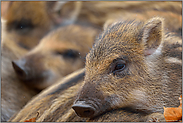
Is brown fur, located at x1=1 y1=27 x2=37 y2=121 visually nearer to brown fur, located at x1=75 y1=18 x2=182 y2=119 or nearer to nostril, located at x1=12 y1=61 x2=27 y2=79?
nostril, located at x1=12 y1=61 x2=27 y2=79

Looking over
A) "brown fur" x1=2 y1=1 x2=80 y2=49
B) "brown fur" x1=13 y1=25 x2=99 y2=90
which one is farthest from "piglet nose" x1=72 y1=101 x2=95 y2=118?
"brown fur" x1=2 y1=1 x2=80 y2=49

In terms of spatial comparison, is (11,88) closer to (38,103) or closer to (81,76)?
(38,103)

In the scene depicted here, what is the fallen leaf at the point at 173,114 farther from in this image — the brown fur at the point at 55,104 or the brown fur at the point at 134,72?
the brown fur at the point at 55,104

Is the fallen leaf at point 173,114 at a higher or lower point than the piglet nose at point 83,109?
lower

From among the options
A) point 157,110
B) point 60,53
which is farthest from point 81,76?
point 60,53

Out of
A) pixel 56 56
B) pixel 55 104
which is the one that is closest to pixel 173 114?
pixel 55 104

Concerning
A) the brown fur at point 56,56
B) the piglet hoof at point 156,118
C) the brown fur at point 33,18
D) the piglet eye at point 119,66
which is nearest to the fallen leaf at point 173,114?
the piglet hoof at point 156,118

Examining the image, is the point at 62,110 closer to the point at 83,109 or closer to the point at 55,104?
the point at 55,104
